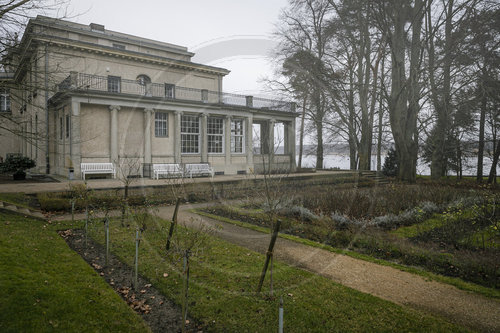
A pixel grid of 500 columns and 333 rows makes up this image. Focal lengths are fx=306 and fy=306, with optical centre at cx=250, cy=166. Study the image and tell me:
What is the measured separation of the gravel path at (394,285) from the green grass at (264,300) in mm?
345

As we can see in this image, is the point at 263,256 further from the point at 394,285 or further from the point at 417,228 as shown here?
the point at 417,228

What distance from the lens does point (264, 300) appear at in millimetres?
4910

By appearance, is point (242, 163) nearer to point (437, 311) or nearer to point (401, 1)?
point (401, 1)

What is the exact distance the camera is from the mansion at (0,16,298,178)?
18844 millimetres

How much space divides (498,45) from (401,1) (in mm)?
6504

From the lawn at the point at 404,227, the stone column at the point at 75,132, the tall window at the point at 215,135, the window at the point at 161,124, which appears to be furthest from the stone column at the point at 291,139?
the stone column at the point at 75,132

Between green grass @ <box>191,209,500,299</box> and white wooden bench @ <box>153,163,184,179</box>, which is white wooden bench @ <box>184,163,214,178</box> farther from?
green grass @ <box>191,209,500,299</box>

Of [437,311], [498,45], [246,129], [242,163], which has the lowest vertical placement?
[437,311]

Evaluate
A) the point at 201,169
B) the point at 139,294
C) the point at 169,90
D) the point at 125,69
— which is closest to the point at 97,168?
the point at 201,169

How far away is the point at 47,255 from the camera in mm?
6121

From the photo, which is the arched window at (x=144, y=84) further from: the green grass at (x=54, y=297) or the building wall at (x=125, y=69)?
the green grass at (x=54, y=297)

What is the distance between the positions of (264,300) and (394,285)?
245 centimetres

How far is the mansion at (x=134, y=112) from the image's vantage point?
18.8 meters

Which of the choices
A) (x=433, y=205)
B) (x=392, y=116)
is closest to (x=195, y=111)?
(x=392, y=116)
